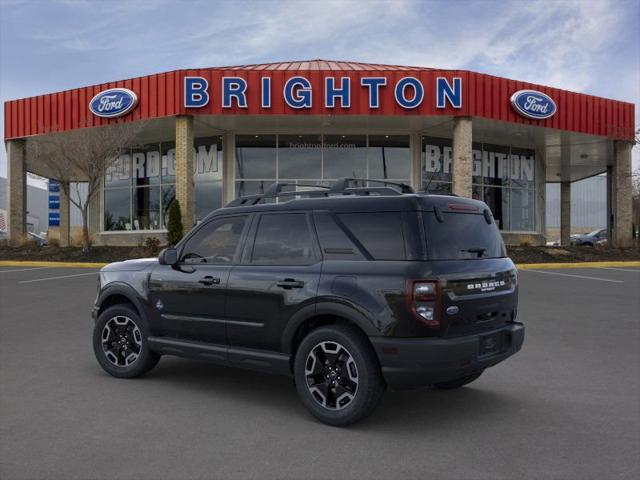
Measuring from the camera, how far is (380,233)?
4473 mm

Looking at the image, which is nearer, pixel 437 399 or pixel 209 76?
pixel 437 399

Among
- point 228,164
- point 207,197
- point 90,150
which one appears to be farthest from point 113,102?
point 207,197

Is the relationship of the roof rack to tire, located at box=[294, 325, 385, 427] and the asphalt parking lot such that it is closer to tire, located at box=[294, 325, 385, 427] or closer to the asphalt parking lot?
tire, located at box=[294, 325, 385, 427]

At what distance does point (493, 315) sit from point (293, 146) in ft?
68.1

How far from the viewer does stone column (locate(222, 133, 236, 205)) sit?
2503 cm

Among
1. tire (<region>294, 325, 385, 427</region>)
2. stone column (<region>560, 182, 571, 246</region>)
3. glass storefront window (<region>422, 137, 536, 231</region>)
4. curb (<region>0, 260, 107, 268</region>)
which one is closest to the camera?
tire (<region>294, 325, 385, 427</region>)

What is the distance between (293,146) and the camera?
2478cm

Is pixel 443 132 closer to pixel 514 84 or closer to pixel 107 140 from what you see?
pixel 514 84

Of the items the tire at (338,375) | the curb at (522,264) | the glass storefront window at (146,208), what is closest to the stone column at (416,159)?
the curb at (522,264)

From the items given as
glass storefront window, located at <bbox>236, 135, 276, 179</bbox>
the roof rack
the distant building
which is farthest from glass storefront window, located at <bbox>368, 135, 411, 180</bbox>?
the distant building

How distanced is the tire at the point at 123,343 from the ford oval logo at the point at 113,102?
1773 cm

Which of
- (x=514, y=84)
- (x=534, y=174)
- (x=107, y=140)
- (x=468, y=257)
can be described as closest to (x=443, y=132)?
(x=514, y=84)

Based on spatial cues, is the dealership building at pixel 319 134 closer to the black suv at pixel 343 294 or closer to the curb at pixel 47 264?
the curb at pixel 47 264

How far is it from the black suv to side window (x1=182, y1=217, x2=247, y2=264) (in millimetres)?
11
